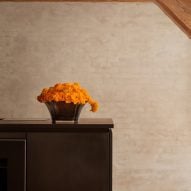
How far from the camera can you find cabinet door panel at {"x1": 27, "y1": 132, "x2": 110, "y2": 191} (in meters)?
1.96

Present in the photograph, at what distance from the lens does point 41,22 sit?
4000 millimetres

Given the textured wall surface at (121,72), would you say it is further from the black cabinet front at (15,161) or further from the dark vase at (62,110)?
the black cabinet front at (15,161)

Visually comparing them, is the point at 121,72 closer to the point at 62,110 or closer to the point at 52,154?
the point at 62,110

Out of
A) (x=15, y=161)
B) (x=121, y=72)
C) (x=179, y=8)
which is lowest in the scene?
(x=15, y=161)

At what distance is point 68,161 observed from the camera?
197cm

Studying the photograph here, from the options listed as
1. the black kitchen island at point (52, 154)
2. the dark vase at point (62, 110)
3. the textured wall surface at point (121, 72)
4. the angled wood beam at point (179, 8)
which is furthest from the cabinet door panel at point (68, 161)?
the textured wall surface at point (121, 72)

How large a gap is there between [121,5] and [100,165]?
2404 mm

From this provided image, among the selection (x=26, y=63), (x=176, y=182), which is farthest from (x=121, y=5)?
(x=176, y=182)

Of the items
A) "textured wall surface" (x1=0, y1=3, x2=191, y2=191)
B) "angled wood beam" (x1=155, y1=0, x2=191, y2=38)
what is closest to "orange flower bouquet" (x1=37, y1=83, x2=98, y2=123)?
"angled wood beam" (x1=155, y1=0, x2=191, y2=38)

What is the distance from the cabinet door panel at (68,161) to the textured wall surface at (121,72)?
1943mm

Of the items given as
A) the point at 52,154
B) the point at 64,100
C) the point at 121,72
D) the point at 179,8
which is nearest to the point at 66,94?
the point at 64,100

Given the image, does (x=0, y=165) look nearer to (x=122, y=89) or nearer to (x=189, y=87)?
(x=122, y=89)

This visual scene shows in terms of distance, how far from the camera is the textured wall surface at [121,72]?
3.90 m

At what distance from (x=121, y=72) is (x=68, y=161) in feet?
6.81
